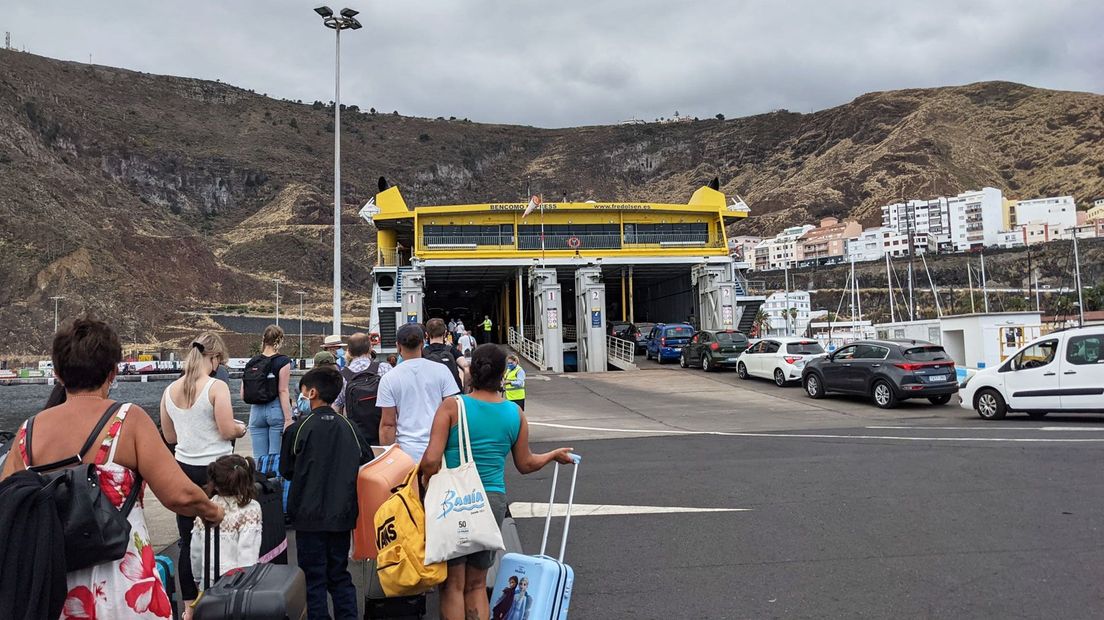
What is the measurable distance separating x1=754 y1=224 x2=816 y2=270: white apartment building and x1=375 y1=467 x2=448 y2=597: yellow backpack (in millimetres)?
172396

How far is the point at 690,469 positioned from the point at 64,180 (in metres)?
123

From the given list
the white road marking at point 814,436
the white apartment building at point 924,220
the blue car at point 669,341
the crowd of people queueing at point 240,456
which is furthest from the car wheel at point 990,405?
the white apartment building at point 924,220

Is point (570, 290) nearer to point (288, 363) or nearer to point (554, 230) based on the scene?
point (554, 230)

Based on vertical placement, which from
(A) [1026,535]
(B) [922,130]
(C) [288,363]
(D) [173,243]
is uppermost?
(B) [922,130]

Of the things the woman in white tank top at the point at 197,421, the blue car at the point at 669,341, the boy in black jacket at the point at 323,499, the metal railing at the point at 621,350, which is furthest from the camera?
the metal railing at the point at 621,350

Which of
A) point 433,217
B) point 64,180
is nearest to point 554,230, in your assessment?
point 433,217

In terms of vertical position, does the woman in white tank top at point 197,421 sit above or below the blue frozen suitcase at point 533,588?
above

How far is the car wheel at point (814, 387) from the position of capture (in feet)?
56.9

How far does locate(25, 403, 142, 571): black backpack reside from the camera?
2.39 meters

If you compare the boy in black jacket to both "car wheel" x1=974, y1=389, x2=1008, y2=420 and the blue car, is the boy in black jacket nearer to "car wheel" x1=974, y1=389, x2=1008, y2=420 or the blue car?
"car wheel" x1=974, y1=389, x2=1008, y2=420

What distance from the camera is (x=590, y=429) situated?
44.3 ft

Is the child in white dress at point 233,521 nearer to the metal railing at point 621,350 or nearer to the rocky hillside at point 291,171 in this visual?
the metal railing at point 621,350

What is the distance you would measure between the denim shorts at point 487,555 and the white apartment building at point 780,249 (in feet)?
565

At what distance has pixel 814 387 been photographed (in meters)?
17.5
